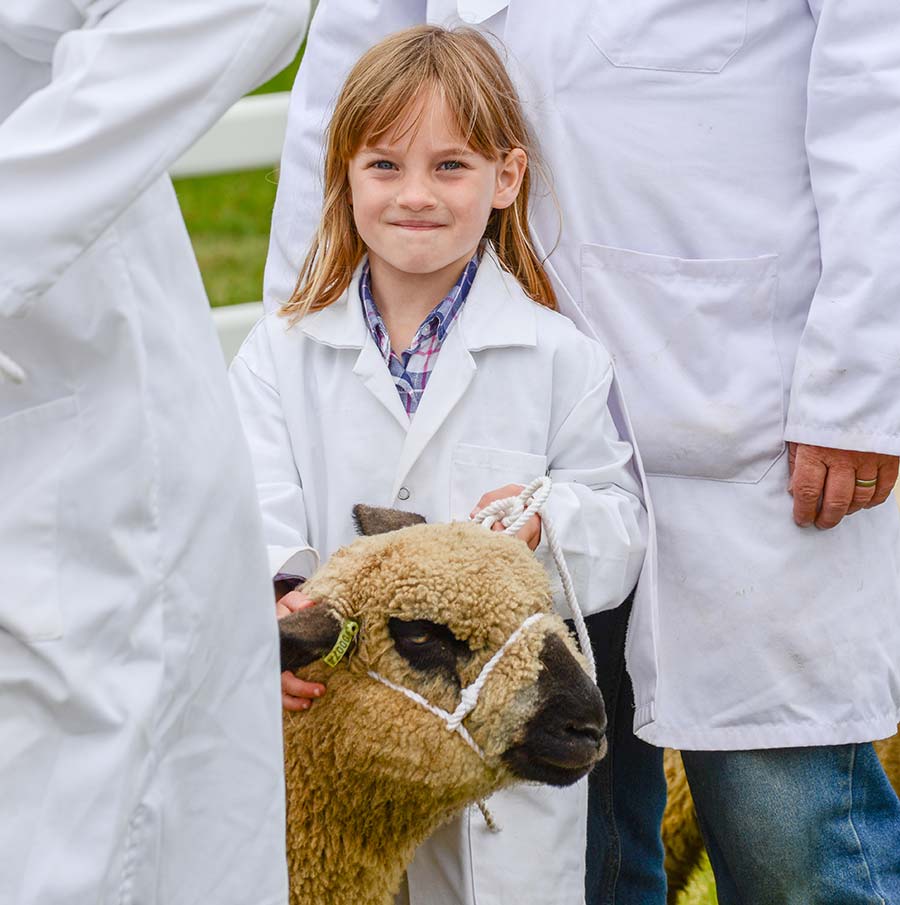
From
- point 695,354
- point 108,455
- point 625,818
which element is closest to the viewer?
point 108,455

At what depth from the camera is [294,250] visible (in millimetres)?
2770

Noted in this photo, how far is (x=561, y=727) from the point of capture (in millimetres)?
2014

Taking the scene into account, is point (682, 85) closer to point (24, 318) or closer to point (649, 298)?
point (649, 298)

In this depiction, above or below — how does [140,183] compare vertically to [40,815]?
above

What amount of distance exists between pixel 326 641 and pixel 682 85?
1038 mm

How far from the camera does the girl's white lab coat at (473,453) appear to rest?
230 cm

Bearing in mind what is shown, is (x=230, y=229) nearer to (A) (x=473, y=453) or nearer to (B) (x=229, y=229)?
(B) (x=229, y=229)

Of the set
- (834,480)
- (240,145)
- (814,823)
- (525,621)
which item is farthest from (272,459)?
(240,145)

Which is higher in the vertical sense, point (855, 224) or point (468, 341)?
point (855, 224)

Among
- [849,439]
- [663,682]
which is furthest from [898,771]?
[849,439]

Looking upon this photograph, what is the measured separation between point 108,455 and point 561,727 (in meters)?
0.77

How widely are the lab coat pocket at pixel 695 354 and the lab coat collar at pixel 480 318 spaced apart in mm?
135

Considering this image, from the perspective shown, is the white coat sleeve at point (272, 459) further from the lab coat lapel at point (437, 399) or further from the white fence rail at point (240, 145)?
the white fence rail at point (240, 145)

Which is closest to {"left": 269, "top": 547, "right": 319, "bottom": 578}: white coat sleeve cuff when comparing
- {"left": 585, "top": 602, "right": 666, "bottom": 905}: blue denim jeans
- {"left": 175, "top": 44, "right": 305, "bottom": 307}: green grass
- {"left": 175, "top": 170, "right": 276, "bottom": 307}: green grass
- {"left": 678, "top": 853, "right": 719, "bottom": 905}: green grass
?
{"left": 585, "top": 602, "right": 666, "bottom": 905}: blue denim jeans
